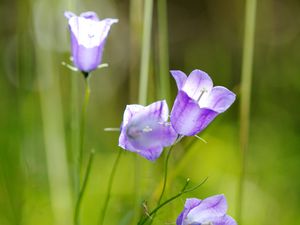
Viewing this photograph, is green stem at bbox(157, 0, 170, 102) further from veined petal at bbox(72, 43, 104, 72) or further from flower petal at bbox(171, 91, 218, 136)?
flower petal at bbox(171, 91, 218, 136)

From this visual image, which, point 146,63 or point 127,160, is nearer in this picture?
point 146,63

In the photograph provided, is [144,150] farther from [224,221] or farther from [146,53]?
[146,53]

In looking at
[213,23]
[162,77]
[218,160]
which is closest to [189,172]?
[218,160]

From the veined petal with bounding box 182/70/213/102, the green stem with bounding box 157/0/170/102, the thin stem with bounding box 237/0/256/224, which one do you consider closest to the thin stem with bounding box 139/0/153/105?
the green stem with bounding box 157/0/170/102

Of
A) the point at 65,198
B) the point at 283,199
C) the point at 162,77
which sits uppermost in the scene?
the point at 162,77

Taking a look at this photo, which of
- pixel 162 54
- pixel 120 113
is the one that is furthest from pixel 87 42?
pixel 120 113

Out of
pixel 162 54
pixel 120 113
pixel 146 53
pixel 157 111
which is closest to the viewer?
pixel 157 111

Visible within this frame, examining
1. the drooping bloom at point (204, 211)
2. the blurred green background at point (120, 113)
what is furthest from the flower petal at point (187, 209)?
the blurred green background at point (120, 113)

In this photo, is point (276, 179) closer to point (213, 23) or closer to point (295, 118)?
point (295, 118)
